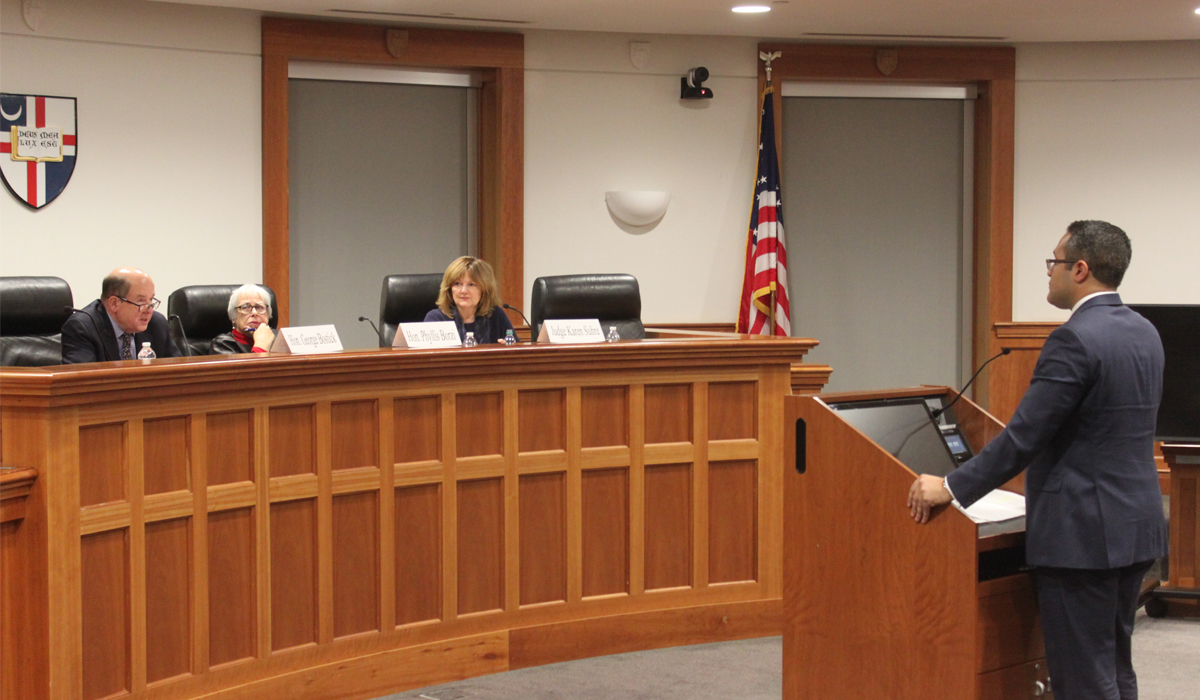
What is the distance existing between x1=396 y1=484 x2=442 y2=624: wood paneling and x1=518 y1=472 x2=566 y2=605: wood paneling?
0.29 metres

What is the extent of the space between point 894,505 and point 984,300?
5.12 metres

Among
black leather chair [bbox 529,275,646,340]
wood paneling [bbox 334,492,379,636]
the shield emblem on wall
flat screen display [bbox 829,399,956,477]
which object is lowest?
wood paneling [bbox 334,492,379,636]

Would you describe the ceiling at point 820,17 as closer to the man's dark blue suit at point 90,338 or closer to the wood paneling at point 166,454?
the man's dark blue suit at point 90,338

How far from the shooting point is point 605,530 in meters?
3.66

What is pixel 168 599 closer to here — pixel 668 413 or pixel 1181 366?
pixel 668 413

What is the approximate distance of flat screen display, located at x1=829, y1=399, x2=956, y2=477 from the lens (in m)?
2.61

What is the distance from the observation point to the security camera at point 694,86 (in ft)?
22.1

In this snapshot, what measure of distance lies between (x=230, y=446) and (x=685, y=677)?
1.49 m

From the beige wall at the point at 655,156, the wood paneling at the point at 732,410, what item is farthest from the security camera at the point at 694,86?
the wood paneling at the point at 732,410

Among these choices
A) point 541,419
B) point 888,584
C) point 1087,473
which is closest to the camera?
point 1087,473

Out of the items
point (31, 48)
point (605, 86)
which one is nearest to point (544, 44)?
point (605, 86)

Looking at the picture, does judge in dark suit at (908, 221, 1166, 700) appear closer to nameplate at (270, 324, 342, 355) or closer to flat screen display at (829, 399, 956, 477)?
flat screen display at (829, 399, 956, 477)

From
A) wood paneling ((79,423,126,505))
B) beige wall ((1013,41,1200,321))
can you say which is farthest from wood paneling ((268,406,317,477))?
beige wall ((1013,41,1200,321))

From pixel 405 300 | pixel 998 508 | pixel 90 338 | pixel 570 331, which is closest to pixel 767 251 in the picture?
pixel 405 300
